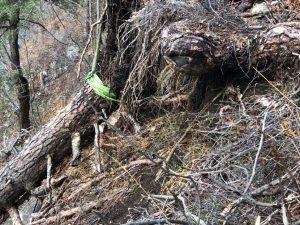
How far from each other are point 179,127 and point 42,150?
1406 mm

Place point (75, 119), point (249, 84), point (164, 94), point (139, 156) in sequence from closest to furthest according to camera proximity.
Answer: point (249, 84) → point (139, 156) → point (164, 94) → point (75, 119)

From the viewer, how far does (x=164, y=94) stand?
4102mm

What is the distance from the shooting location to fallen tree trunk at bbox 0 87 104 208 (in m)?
4.39

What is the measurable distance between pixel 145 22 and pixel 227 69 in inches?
30.5

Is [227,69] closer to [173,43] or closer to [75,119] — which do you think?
[173,43]

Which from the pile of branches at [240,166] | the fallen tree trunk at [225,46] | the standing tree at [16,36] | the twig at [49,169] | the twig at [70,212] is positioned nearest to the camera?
the pile of branches at [240,166]

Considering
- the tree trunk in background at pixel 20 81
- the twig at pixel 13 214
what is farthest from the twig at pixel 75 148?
the tree trunk in background at pixel 20 81

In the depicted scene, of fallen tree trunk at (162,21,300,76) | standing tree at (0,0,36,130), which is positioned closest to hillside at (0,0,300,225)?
fallen tree trunk at (162,21,300,76)

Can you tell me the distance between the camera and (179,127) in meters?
3.67

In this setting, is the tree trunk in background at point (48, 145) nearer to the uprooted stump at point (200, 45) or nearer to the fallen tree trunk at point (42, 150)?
the fallen tree trunk at point (42, 150)

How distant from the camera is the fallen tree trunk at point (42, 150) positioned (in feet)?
14.4

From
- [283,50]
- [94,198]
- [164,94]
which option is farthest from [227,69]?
[94,198]

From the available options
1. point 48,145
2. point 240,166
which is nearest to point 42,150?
point 48,145

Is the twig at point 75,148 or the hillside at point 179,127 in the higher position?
the hillside at point 179,127
